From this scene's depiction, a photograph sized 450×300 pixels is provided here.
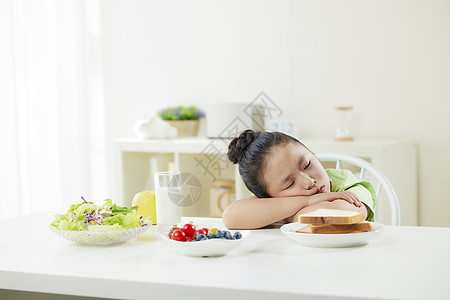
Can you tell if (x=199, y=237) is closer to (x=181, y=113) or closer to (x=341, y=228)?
(x=341, y=228)

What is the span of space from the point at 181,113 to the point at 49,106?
31.1 inches

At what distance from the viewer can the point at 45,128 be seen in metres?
3.34

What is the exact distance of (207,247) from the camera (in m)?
1.12

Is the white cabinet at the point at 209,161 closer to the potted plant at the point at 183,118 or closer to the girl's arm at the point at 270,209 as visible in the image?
the potted plant at the point at 183,118

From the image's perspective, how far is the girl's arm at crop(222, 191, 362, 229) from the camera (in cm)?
142

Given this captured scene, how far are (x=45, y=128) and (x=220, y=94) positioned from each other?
1071 millimetres

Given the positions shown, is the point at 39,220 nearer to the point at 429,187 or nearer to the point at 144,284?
the point at 144,284

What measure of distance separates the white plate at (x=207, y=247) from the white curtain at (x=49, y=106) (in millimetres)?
2169

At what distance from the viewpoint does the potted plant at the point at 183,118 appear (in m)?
3.41

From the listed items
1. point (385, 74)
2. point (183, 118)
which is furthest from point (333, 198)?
point (183, 118)

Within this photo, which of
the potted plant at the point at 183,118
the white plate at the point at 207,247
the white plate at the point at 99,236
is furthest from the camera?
the potted plant at the point at 183,118

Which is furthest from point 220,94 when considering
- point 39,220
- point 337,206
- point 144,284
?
point 144,284

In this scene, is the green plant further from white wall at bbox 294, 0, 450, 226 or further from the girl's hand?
the girl's hand

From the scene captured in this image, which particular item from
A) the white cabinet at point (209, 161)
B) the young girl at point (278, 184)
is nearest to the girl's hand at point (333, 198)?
the young girl at point (278, 184)
